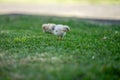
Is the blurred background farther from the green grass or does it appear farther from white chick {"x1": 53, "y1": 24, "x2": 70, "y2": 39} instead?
white chick {"x1": 53, "y1": 24, "x2": 70, "y2": 39}

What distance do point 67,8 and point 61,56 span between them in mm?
12947

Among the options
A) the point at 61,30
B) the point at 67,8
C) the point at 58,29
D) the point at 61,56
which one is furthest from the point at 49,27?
the point at 67,8

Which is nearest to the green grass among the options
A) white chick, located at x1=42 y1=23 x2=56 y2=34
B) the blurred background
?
white chick, located at x1=42 y1=23 x2=56 y2=34

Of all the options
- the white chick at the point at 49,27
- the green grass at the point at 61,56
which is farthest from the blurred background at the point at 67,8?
the white chick at the point at 49,27

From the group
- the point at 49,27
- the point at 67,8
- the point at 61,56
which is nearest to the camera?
the point at 61,56

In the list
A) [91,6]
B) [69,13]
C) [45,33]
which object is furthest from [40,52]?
[91,6]

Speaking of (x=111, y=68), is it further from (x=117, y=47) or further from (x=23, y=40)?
(x=23, y=40)

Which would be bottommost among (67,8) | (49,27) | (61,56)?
(61,56)

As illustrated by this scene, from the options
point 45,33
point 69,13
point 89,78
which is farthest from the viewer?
point 69,13

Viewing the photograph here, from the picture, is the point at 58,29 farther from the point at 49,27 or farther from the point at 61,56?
the point at 61,56

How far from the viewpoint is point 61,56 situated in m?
8.78

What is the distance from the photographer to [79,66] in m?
7.70

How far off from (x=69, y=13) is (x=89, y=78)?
1306 centimetres

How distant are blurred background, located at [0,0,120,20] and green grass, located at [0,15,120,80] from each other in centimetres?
615
